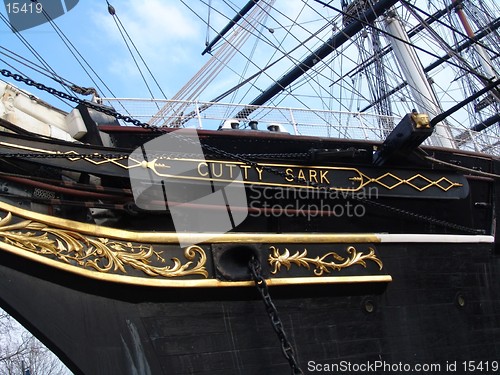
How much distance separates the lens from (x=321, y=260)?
4328 millimetres

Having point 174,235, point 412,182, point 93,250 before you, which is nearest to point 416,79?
point 412,182

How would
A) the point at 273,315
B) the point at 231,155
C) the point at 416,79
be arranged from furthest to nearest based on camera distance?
the point at 416,79
the point at 231,155
the point at 273,315

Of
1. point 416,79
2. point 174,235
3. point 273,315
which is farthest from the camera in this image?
point 416,79

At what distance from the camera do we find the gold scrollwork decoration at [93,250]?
3.57m

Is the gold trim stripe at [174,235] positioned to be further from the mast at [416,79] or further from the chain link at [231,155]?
the mast at [416,79]

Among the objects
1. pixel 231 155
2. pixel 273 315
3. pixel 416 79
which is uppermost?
pixel 416 79

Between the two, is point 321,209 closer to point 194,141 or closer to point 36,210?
point 194,141

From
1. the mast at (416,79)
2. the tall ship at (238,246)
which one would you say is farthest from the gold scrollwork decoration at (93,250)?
the mast at (416,79)

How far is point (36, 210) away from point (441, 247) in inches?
131

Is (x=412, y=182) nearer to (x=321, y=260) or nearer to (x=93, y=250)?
(x=321, y=260)

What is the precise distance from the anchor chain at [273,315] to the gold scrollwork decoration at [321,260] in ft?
0.55

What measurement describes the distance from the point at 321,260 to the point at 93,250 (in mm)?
1704

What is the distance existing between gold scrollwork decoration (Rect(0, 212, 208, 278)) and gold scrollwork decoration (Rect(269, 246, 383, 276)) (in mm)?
553

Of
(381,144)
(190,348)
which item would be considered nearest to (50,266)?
(190,348)
